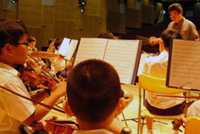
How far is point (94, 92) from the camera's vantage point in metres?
0.83

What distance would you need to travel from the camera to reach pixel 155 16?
15.1 meters

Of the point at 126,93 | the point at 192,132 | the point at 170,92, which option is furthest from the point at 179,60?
the point at 192,132

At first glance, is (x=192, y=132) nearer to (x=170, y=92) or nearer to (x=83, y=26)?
(x=170, y=92)

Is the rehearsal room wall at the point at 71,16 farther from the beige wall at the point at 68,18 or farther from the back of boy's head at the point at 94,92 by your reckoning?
the back of boy's head at the point at 94,92

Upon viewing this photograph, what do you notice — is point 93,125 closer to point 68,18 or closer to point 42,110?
point 42,110

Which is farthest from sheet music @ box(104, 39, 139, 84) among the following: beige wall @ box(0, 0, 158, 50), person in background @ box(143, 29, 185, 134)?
beige wall @ box(0, 0, 158, 50)

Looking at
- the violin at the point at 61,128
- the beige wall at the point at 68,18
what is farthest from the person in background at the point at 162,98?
the beige wall at the point at 68,18

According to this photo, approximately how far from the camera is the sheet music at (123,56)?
180 cm

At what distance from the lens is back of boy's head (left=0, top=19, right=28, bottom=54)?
145cm

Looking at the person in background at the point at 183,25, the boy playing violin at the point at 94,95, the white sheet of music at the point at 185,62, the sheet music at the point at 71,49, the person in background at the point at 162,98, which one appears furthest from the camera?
the sheet music at the point at 71,49

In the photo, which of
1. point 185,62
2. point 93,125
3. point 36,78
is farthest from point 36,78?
point 185,62

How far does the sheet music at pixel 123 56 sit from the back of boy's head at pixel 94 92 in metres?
0.93

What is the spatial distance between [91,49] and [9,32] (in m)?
0.73

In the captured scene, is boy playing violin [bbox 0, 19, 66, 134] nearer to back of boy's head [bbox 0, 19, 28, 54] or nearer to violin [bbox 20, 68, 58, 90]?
back of boy's head [bbox 0, 19, 28, 54]
